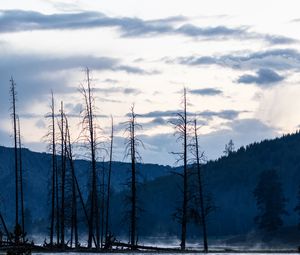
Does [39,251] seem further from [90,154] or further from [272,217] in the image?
[272,217]

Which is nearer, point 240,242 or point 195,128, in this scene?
point 195,128

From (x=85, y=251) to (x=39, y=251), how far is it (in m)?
3.69

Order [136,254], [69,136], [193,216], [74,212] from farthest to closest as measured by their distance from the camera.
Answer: [74,212], [69,136], [193,216], [136,254]

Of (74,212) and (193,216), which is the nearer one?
(193,216)

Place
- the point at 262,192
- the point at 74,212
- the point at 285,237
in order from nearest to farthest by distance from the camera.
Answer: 1. the point at 74,212
2. the point at 285,237
3. the point at 262,192

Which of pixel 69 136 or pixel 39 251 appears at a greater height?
pixel 69 136

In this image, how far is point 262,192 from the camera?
138250 millimetres

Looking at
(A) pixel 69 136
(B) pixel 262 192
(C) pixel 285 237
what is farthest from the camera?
(B) pixel 262 192

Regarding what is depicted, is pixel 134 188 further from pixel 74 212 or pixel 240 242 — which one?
pixel 240 242

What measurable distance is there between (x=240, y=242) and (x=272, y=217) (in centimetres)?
1251

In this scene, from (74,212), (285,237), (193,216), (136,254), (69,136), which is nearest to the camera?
(136,254)

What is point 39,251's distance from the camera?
243ft

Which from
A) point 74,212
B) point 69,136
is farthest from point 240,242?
point 69,136

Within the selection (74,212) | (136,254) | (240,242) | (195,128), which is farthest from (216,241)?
(136,254)
